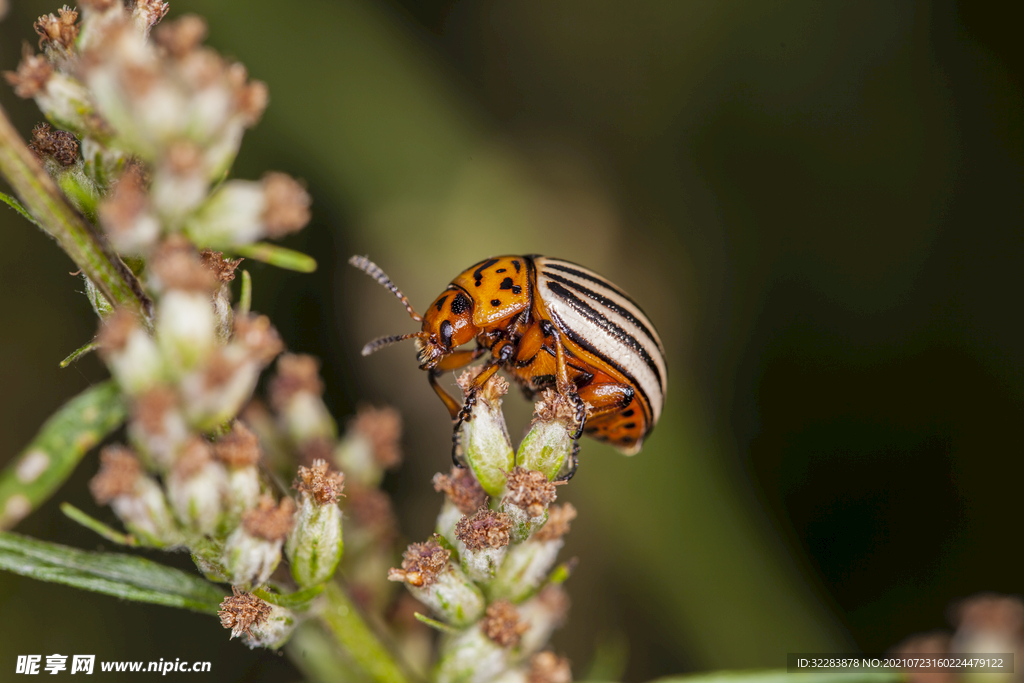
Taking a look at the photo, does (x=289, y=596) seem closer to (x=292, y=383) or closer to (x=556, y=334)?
(x=292, y=383)

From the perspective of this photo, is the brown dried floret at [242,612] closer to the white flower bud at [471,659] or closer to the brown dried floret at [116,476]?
the brown dried floret at [116,476]

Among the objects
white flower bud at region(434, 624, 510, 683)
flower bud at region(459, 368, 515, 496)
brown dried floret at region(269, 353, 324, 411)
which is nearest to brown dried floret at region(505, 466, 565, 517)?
flower bud at region(459, 368, 515, 496)

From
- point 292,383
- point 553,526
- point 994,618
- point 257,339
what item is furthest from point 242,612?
point 994,618

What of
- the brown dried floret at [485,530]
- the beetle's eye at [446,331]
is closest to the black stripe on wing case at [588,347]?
the beetle's eye at [446,331]

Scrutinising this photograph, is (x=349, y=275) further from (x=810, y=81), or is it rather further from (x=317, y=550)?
(x=810, y=81)

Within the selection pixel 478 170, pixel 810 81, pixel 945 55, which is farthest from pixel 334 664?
pixel 945 55
